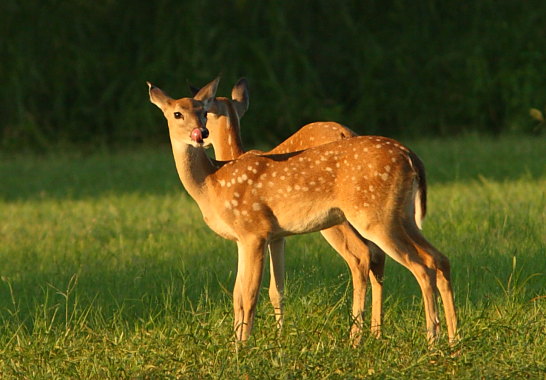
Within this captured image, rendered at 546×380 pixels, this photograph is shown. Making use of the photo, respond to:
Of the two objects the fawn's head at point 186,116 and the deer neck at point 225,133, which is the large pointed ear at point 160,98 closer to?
the fawn's head at point 186,116

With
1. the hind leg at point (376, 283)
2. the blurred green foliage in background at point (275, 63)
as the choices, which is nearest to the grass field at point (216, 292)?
the hind leg at point (376, 283)

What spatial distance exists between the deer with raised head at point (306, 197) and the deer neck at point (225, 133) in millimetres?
750

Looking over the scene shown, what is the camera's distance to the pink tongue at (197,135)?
651 cm

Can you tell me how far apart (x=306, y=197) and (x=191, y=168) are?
0.73 metres

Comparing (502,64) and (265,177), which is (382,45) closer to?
(502,64)

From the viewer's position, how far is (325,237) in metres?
7.41

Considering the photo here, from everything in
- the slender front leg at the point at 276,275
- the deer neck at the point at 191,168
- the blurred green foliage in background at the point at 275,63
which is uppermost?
the deer neck at the point at 191,168

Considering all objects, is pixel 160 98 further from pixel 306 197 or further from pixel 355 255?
pixel 355 255

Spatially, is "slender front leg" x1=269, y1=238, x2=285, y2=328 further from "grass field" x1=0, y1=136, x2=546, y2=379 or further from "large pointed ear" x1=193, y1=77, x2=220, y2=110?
"large pointed ear" x1=193, y1=77, x2=220, y2=110

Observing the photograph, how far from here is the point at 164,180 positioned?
15.6 metres

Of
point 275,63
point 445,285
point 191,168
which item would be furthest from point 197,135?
point 275,63

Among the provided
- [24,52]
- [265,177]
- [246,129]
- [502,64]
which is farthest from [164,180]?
[265,177]

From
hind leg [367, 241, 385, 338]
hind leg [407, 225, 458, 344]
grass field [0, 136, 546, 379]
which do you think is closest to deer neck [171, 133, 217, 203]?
grass field [0, 136, 546, 379]

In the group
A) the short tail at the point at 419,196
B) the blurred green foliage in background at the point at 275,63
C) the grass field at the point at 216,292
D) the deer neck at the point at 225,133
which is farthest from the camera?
the blurred green foliage in background at the point at 275,63
